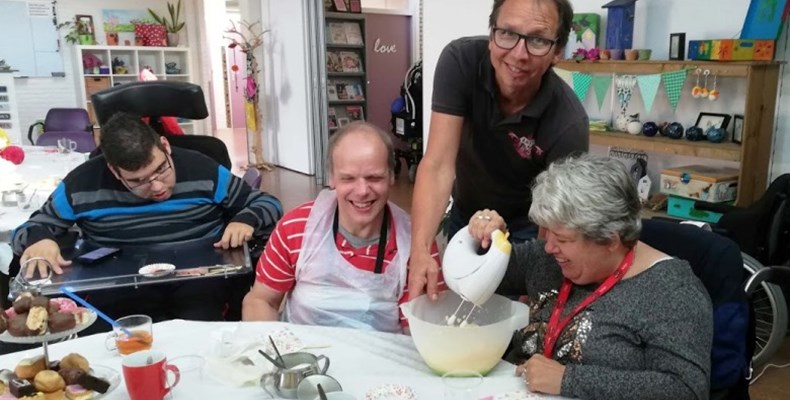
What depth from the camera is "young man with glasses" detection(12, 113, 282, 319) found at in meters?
2.10

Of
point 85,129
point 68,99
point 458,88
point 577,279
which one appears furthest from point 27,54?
point 577,279

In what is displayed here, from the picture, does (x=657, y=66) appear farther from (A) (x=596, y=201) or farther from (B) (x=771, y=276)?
(A) (x=596, y=201)

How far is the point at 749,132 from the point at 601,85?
0.95 metres

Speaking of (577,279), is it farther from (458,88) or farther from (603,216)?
(458,88)

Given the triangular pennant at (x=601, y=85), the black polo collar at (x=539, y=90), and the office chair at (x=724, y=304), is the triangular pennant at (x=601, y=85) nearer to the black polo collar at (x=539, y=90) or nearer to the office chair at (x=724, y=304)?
the black polo collar at (x=539, y=90)

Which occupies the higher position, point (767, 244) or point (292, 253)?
point (292, 253)

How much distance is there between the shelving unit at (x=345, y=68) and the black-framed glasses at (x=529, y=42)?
19.8ft

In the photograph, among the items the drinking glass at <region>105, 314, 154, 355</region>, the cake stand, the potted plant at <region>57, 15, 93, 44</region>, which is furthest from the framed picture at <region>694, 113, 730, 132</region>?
the potted plant at <region>57, 15, 93, 44</region>

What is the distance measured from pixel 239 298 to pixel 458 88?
113cm

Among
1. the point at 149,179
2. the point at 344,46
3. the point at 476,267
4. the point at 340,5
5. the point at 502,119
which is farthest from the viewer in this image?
the point at 344,46

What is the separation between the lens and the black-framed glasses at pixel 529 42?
4.99 feet

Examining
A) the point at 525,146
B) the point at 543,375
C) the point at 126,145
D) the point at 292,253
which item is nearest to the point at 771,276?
the point at 525,146

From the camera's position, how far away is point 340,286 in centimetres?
170

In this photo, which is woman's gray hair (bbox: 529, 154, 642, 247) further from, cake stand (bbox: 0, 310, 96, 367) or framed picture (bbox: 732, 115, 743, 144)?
framed picture (bbox: 732, 115, 743, 144)
